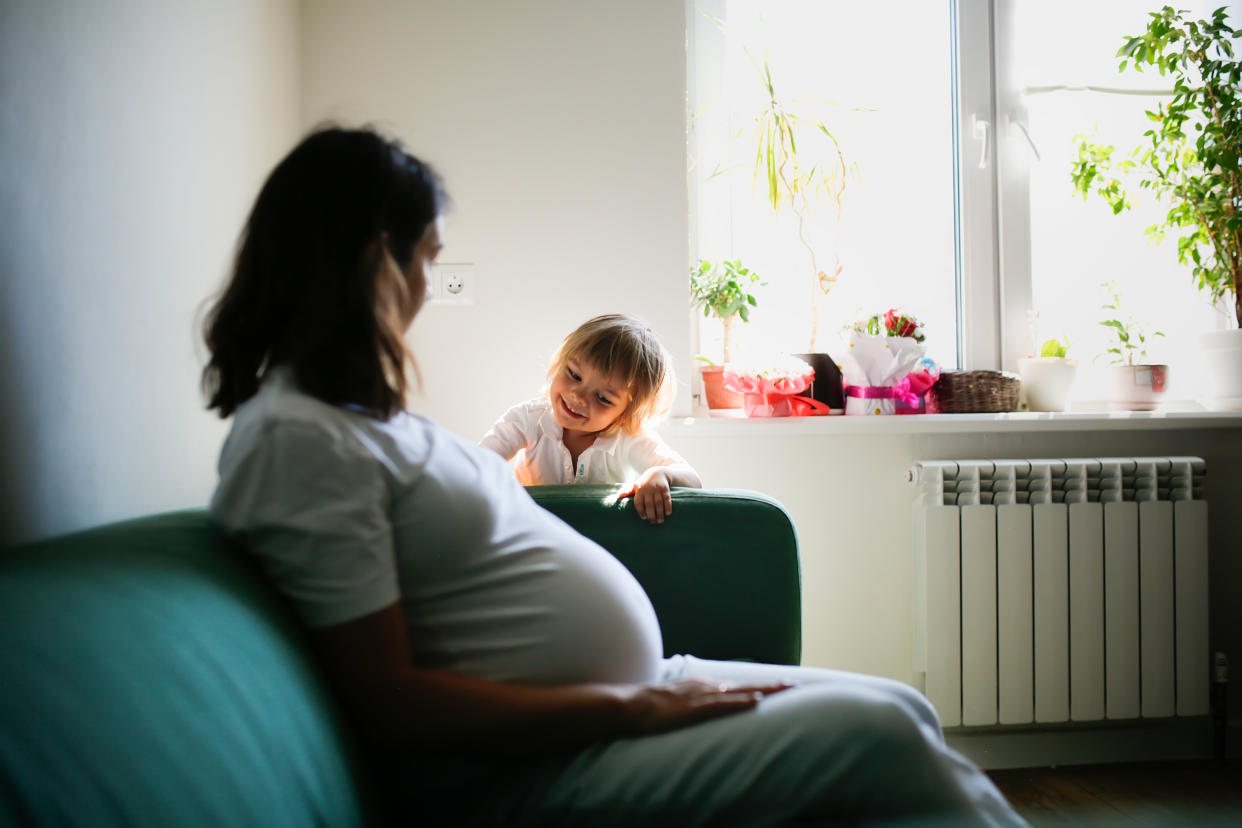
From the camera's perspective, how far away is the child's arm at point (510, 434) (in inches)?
68.5

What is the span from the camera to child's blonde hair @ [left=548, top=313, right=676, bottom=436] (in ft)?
5.29

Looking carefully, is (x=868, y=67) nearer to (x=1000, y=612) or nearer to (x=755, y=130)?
(x=755, y=130)

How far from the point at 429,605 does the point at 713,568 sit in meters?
0.65

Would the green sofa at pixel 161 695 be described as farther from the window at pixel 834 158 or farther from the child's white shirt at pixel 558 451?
the window at pixel 834 158

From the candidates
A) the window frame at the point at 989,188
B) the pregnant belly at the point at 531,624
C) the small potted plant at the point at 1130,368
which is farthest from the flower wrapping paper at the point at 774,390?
the pregnant belly at the point at 531,624

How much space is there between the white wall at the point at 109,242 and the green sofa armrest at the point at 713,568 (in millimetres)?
609

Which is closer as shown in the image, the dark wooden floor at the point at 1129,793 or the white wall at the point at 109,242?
the white wall at the point at 109,242

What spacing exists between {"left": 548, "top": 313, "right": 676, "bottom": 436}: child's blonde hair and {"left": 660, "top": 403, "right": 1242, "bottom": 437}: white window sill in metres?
0.34

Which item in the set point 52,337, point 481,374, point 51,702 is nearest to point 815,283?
point 481,374

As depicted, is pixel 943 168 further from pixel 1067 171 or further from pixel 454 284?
pixel 454 284

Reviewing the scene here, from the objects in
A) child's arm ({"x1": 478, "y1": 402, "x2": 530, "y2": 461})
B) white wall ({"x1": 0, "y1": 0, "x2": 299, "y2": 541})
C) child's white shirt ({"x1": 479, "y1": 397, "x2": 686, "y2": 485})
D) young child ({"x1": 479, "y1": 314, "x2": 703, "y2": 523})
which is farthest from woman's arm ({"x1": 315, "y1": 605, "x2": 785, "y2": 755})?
child's arm ({"x1": 478, "y1": 402, "x2": 530, "y2": 461})

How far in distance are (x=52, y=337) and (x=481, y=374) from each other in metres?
1.15

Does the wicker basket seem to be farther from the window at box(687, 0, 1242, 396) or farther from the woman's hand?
the woman's hand

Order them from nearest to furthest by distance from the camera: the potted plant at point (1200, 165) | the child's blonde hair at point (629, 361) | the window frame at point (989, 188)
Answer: the child's blonde hair at point (629, 361) < the potted plant at point (1200, 165) < the window frame at point (989, 188)
